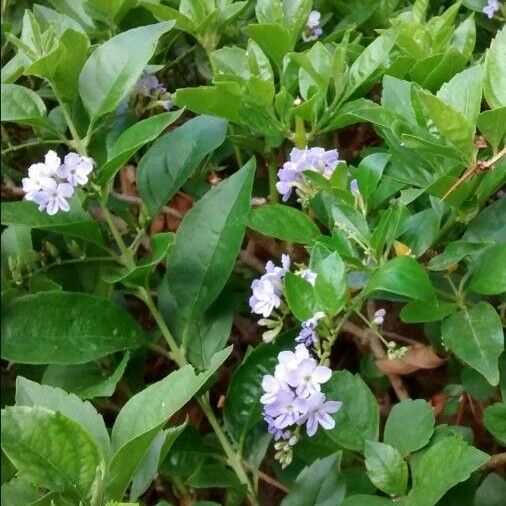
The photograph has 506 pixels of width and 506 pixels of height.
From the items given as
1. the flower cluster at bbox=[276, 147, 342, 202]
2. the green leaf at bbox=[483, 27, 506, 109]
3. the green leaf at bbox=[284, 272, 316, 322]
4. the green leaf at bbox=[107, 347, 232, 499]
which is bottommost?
the green leaf at bbox=[107, 347, 232, 499]

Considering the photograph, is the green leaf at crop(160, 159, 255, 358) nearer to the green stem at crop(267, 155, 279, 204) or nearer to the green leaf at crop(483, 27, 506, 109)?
the green stem at crop(267, 155, 279, 204)

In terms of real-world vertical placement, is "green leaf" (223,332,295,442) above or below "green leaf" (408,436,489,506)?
below

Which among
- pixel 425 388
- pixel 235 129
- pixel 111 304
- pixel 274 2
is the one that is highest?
pixel 274 2

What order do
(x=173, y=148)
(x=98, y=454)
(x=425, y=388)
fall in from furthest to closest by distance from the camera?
(x=425, y=388) → (x=173, y=148) → (x=98, y=454)

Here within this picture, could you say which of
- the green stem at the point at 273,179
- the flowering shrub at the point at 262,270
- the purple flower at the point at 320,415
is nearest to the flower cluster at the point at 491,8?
the flowering shrub at the point at 262,270

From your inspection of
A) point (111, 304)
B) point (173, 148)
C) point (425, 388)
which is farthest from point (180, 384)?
point (425, 388)

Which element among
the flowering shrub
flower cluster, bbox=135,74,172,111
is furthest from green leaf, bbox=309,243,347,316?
flower cluster, bbox=135,74,172,111

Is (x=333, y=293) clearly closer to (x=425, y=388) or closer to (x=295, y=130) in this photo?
(x=295, y=130)
